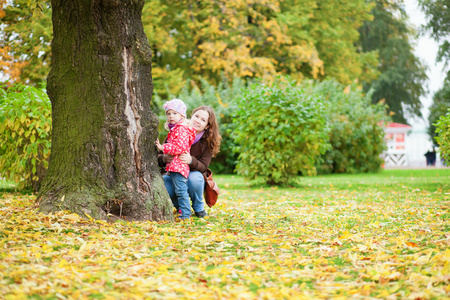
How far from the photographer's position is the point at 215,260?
3316 mm

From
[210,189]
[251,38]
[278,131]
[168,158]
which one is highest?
[251,38]

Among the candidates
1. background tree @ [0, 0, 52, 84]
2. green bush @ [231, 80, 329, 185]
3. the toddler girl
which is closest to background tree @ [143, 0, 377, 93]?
background tree @ [0, 0, 52, 84]

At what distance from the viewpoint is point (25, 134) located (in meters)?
7.16

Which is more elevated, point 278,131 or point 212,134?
point 278,131

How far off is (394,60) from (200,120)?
1304 inches

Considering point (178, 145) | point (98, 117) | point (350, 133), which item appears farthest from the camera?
point (350, 133)

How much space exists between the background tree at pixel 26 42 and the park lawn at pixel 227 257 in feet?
30.6

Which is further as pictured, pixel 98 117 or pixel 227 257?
pixel 98 117

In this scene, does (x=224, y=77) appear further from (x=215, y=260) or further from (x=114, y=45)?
(x=215, y=260)

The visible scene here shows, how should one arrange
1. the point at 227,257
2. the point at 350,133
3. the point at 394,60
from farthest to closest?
1. the point at 394,60
2. the point at 350,133
3. the point at 227,257

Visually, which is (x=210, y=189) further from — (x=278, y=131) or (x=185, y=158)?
(x=278, y=131)

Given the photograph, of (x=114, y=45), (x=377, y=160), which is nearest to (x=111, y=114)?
(x=114, y=45)

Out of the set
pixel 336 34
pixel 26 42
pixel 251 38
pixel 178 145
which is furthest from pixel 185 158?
pixel 336 34

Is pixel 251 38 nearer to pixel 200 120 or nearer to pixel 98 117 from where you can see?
pixel 200 120
